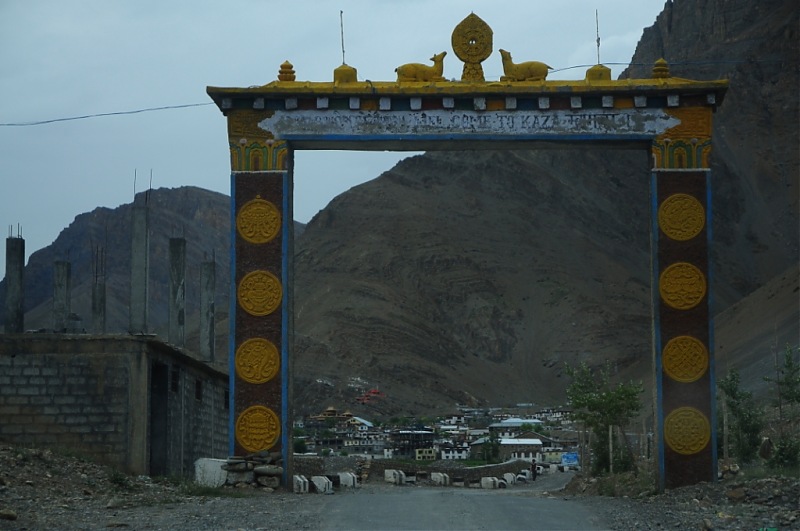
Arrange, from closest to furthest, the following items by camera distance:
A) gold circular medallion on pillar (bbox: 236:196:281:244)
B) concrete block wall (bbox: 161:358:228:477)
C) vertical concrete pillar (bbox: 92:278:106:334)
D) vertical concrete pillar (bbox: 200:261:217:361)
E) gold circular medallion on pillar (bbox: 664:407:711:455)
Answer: gold circular medallion on pillar (bbox: 664:407:711:455), gold circular medallion on pillar (bbox: 236:196:281:244), concrete block wall (bbox: 161:358:228:477), vertical concrete pillar (bbox: 92:278:106:334), vertical concrete pillar (bbox: 200:261:217:361)

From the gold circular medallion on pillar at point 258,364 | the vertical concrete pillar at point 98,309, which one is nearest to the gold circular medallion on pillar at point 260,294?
the gold circular medallion on pillar at point 258,364

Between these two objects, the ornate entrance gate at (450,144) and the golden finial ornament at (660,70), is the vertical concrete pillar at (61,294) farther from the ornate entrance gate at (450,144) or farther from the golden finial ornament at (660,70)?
the golden finial ornament at (660,70)

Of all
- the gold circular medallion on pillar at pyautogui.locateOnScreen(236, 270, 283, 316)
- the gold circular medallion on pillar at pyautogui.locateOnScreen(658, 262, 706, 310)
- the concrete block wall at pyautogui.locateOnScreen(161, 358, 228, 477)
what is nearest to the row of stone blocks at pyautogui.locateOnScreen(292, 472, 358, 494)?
the gold circular medallion on pillar at pyautogui.locateOnScreen(236, 270, 283, 316)

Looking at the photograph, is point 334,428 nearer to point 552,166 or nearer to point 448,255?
point 448,255

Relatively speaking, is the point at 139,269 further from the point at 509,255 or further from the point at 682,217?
the point at 509,255

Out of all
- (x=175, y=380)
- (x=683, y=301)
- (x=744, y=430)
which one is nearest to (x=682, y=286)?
(x=683, y=301)

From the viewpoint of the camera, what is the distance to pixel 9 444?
21.3 meters

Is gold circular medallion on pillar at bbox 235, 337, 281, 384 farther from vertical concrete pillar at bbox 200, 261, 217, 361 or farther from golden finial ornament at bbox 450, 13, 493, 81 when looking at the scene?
vertical concrete pillar at bbox 200, 261, 217, 361

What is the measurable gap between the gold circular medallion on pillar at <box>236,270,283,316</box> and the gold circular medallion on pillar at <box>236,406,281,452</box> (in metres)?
1.66

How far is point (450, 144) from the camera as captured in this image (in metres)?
21.3

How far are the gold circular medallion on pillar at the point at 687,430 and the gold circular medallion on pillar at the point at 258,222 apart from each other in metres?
7.30

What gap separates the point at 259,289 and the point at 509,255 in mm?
113307

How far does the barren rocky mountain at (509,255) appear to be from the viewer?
112 meters

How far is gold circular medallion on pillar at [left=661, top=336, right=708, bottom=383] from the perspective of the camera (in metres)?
20.4
